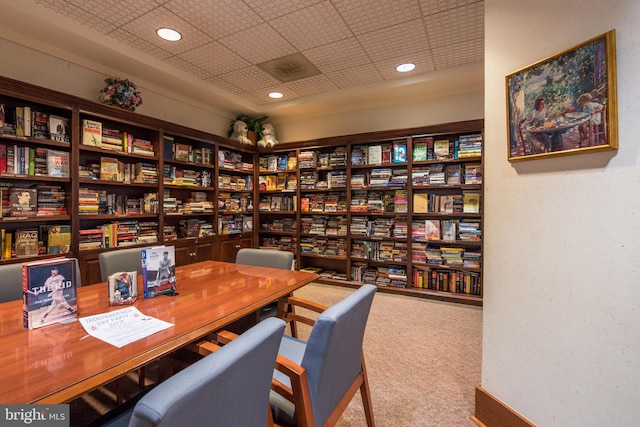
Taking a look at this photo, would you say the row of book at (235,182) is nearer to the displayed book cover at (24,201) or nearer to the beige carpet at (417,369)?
the displayed book cover at (24,201)

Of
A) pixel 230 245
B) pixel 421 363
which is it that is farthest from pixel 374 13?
pixel 230 245

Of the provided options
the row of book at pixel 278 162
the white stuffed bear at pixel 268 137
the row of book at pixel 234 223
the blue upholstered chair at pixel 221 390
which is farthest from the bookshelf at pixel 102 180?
the blue upholstered chair at pixel 221 390

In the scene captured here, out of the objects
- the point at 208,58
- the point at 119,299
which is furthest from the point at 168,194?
the point at 119,299

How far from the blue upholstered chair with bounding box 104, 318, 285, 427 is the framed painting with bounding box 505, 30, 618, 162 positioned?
1386 millimetres

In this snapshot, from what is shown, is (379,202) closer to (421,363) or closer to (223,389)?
(421,363)

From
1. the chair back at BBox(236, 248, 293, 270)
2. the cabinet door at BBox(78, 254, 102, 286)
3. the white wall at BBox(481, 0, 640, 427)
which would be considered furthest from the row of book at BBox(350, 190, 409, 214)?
the cabinet door at BBox(78, 254, 102, 286)

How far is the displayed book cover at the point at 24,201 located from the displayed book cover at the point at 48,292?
1.75 metres

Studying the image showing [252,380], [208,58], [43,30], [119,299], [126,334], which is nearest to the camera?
[252,380]

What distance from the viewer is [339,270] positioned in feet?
14.7

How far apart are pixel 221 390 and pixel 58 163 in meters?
2.88

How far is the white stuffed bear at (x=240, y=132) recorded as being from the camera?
169 inches

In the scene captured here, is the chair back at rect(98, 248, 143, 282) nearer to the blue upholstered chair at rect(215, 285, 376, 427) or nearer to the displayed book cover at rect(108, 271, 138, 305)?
the displayed book cover at rect(108, 271, 138, 305)

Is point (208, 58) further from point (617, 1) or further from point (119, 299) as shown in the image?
point (617, 1)

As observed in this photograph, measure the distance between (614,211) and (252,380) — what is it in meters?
1.45
